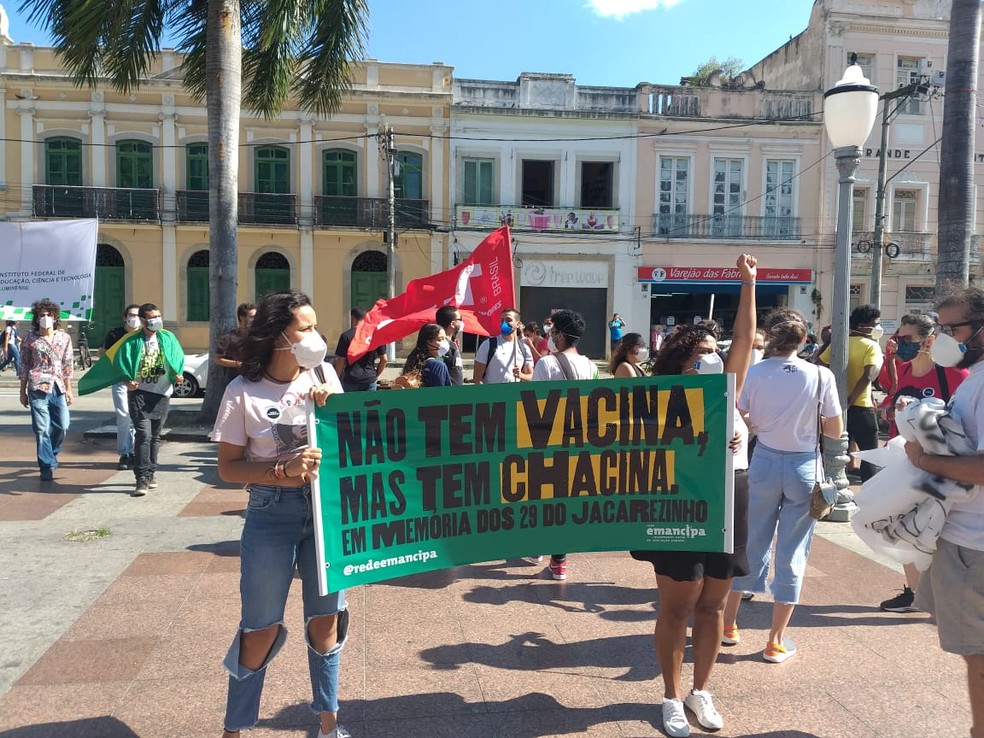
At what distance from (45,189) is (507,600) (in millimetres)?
24776

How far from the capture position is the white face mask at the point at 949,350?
2775 mm

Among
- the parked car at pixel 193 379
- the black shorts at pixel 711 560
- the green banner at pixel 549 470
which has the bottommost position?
the parked car at pixel 193 379

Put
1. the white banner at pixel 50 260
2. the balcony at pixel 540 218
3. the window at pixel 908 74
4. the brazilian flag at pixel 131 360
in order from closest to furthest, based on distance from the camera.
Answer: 1. the brazilian flag at pixel 131 360
2. the white banner at pixel 50 260
3. the balcony at pixel 540 218
4. the window at pixel 908 74

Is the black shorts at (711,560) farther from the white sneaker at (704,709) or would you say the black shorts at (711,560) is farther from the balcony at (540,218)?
the balcony at (540,218)

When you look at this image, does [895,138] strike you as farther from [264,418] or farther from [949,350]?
[264,418]

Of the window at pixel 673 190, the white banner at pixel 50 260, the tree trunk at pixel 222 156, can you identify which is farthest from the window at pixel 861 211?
the white banner at pixel 50 260

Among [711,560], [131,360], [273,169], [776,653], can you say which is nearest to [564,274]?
[273,169]

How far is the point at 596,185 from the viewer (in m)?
26.4

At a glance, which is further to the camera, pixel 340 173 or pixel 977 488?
Answer: pixel 340 173

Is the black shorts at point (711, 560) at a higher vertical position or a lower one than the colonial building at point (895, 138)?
lower

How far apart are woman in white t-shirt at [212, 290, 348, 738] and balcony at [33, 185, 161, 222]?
24.0 metres

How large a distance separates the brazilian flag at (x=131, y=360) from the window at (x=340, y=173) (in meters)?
18.3

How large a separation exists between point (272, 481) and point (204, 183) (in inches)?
955

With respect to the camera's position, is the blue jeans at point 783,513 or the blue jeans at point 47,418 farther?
the blue jeans at point 47,418
